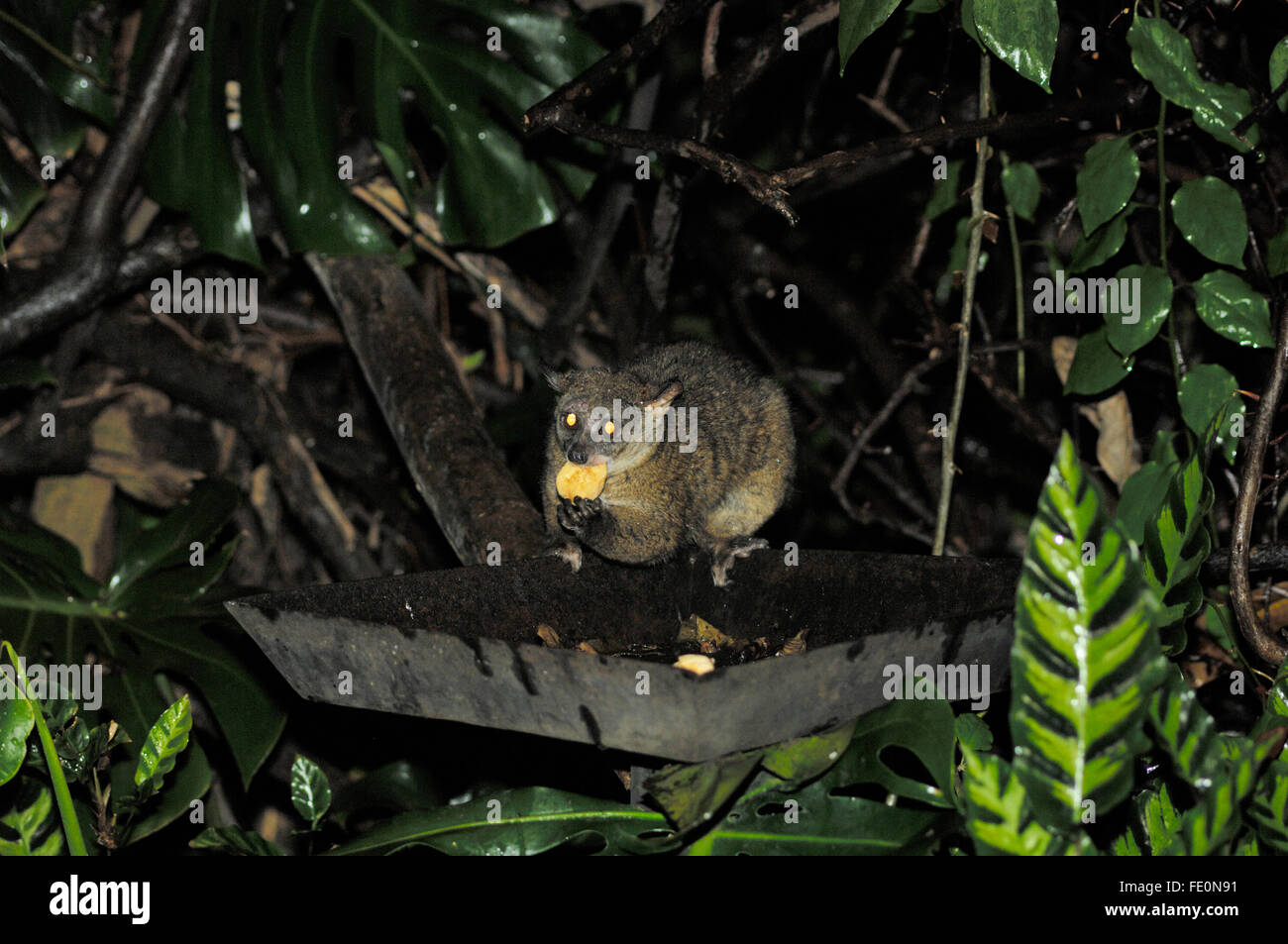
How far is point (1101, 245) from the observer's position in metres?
3.08

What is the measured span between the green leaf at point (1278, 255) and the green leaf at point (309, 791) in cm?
248

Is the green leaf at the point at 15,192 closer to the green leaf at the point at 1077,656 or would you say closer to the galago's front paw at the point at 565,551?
the galago's front paw at the point at 565,551

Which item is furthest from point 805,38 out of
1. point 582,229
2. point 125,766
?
point 125,766

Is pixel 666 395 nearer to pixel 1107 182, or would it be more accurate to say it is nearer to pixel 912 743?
pixel 912 743

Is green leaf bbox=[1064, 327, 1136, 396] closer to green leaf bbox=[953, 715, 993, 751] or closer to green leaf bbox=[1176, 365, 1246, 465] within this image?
green leaf bbox=[1176, 365, 1246, 465]

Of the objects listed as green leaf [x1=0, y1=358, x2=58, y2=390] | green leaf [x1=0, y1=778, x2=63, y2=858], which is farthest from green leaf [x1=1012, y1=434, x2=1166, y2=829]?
green leaf [x1=0, y1=358, x2=58, y2=390]

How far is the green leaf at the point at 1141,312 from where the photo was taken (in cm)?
289

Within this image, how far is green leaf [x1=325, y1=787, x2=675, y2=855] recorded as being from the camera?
2.12 meters

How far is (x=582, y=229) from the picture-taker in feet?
15.9

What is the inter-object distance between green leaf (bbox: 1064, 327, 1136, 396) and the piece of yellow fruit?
4.35 ft

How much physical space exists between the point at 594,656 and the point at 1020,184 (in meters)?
2.57
